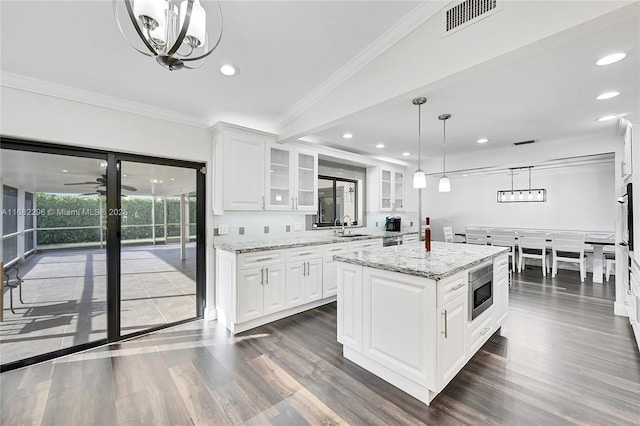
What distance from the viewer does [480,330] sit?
240 cm

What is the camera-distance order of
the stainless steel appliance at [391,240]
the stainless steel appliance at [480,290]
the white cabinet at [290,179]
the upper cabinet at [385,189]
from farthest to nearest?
the upper cabinet at [385,189] < the stainless steel appliance at [391,240] < the white cabinet at [290,179] < the stainless steel appliance at [480,290]

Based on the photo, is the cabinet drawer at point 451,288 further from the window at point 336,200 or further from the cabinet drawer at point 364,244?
the window at point 336,200

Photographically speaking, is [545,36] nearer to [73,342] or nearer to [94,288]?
[94,288]

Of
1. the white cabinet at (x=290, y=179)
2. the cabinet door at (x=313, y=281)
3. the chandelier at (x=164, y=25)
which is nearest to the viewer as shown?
the chandelier at (x=164, y=25)

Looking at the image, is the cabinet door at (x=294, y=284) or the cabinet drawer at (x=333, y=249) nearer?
the cabinet door at (x=294, y=284)

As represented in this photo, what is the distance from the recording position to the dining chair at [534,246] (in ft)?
17.9

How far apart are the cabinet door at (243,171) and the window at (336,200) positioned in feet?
5.11

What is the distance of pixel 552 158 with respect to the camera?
4422 mm

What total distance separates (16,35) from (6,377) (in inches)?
104

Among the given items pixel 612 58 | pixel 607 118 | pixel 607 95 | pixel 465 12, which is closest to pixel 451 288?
pixel 465 12

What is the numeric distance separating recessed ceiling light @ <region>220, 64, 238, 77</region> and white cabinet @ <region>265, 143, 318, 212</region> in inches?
49.1

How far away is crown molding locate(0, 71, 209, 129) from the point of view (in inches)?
89.5

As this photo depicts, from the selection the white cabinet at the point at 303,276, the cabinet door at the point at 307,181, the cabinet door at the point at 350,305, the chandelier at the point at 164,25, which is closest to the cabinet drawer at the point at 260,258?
the white cabinet at the point at 303,276

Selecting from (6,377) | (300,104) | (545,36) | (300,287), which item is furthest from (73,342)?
(545,36)
